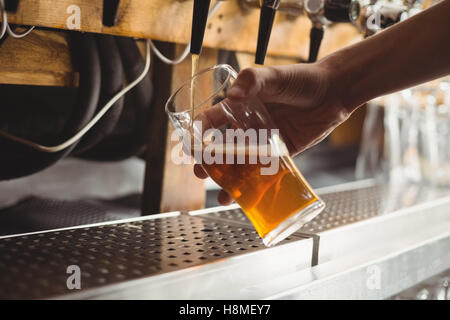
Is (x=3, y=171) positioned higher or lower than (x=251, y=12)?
lower

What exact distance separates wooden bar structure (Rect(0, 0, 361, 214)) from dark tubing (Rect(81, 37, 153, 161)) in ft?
0.10

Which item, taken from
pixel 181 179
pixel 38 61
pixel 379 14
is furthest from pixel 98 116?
pixel 379 14

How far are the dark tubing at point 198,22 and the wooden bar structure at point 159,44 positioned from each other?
179 mm

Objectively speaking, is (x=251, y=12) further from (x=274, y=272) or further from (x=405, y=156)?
(x=405, y=156)

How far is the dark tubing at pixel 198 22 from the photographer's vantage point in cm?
73

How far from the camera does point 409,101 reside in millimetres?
2131

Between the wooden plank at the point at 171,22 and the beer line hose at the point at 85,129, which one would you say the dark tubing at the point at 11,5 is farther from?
the beer line hose at the point at 85,129

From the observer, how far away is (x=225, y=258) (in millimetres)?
716

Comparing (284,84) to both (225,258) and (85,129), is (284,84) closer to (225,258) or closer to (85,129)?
(225,258)

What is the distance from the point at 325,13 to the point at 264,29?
0.65 feet

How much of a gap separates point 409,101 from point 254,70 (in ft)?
5.53

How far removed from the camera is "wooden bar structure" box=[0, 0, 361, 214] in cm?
80

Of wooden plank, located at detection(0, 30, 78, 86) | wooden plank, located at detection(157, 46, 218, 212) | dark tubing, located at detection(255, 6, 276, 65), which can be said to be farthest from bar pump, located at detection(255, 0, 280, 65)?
wooden plank, located at detection(0, 30, 78, 86)
